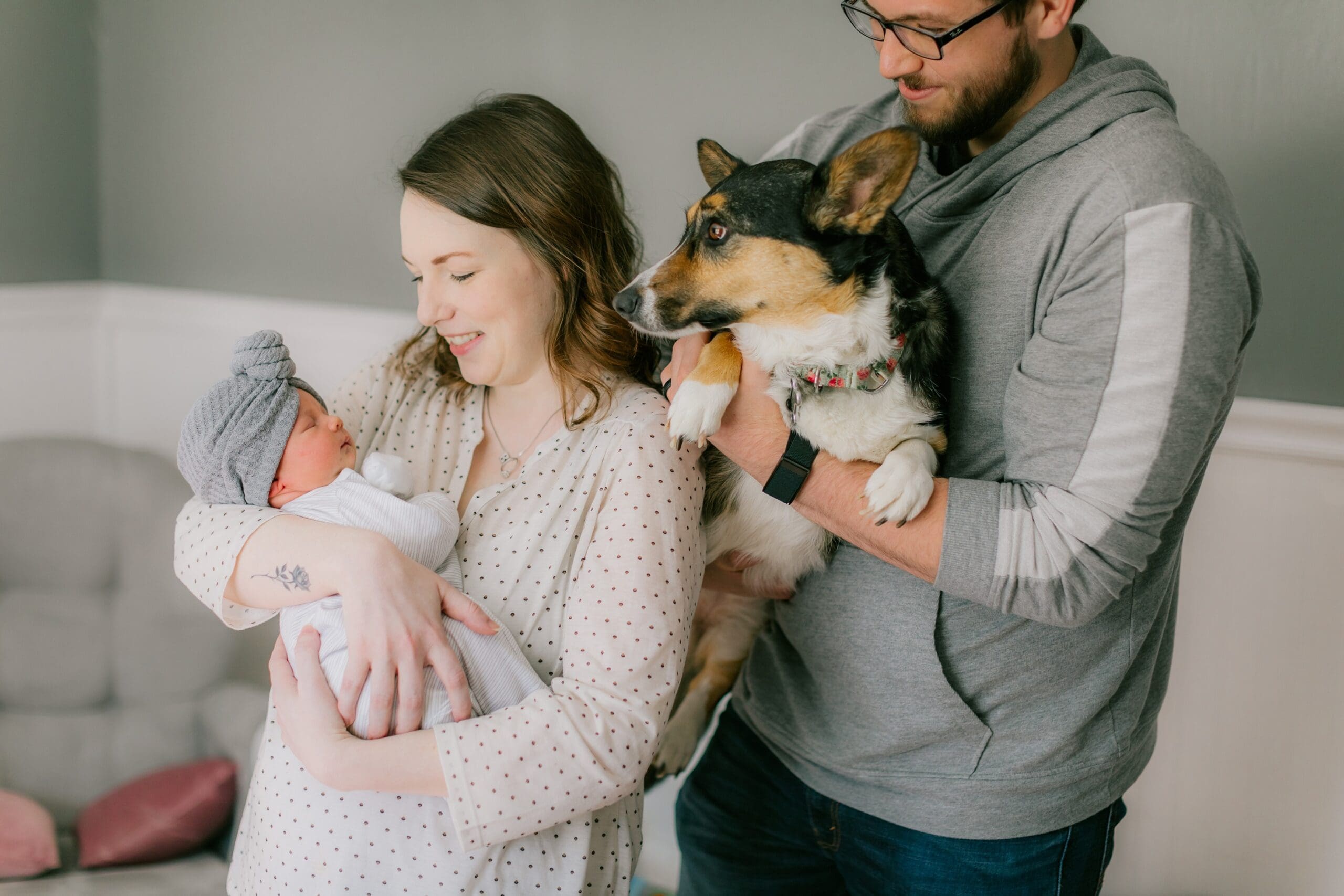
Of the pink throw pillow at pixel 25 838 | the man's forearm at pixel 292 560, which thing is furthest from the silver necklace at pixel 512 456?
the pink throw pillow at pixel 25 838

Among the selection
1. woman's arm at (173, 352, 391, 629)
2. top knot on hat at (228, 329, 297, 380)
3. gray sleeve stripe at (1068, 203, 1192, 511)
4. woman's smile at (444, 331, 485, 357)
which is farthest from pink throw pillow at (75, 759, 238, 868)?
gray sleeve stripe at (1068, 203, 1192, 511)

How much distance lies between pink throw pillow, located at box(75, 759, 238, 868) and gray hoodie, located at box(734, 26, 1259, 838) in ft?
2.85

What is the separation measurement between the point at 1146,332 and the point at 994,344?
0.68 ft

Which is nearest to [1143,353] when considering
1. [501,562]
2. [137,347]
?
[501,562]

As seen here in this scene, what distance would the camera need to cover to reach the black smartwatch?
1058 mm

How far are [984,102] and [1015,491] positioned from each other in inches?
19.4

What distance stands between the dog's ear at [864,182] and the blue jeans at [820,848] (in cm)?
82

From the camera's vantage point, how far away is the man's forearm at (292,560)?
1.03 metres

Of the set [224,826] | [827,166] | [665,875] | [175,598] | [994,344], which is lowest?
[665,875]

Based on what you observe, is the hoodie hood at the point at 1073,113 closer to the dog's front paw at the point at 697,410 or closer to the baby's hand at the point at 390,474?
the dog's front paw at the point at 697,410

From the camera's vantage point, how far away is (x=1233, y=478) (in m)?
1.61

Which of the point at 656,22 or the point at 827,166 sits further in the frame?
the point at 656,22

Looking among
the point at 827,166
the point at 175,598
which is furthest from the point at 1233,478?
the point at 175,598

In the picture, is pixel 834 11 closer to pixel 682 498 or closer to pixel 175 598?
pixel 682 498
